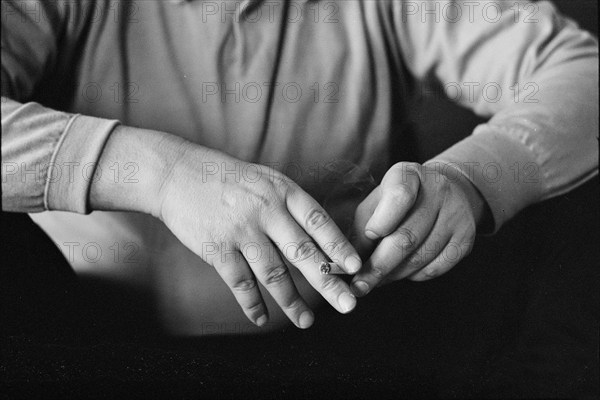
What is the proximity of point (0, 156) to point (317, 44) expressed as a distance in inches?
8.9

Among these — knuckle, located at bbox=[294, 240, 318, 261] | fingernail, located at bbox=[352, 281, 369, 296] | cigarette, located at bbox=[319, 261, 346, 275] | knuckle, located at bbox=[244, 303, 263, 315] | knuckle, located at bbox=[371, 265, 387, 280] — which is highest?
knuckle, located at bbox=[294, 240, 318, 261]

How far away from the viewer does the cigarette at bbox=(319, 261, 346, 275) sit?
1.08 feet

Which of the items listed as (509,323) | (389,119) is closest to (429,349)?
(509,323)

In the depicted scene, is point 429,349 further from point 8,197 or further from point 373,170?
point 8,197

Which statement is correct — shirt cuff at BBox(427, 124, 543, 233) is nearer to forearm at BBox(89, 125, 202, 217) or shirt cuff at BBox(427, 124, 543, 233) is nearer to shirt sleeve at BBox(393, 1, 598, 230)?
shirt sleeve at BBox(393, 1, 598, 230)

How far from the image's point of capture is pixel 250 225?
0.33 metres

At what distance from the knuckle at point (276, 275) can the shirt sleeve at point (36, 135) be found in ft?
0.34

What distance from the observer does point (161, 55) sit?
0.38 m

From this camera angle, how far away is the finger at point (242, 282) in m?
0.33

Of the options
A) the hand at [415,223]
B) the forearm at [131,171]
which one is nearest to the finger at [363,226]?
the hand at [415,223]

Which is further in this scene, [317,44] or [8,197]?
[317,44]

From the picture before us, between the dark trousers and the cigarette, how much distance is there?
6 cm

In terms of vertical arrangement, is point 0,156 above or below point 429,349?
above

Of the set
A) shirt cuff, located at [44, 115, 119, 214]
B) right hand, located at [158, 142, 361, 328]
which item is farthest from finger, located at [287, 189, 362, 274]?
shirt cuff, located at [44, 115, 119, 214]
